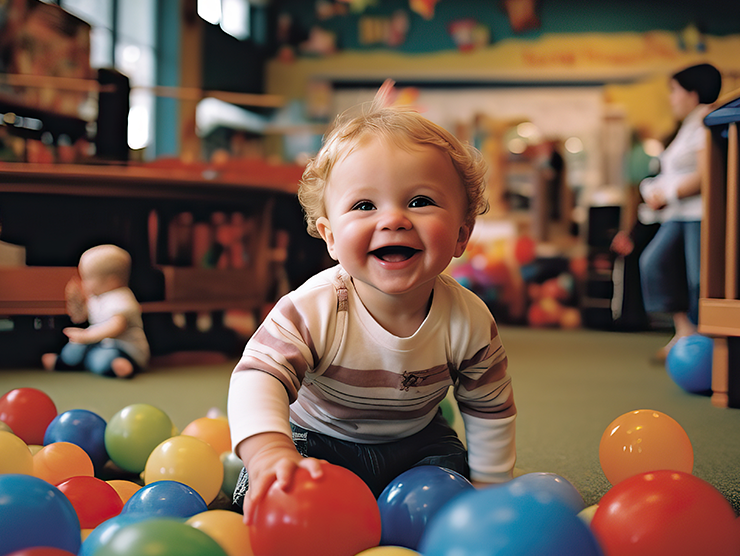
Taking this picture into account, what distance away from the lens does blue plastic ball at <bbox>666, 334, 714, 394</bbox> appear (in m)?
1.73

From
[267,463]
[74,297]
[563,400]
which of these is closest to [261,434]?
[267,463]

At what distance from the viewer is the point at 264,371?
28.2 inches

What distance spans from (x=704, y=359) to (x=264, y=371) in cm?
142

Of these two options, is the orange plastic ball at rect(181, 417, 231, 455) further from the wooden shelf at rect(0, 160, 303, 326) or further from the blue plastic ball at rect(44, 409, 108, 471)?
the wooden shelf at rect(0, 160, 303, 326)

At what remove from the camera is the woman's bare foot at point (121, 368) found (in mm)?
1921

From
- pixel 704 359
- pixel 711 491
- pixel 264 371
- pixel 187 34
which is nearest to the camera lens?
pixel 711 491

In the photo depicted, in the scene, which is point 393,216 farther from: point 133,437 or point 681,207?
point 681,207

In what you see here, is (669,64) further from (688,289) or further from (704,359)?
(704,359)

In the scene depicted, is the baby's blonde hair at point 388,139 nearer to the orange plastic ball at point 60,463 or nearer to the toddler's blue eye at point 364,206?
the toddler's blue eye at point 364,206

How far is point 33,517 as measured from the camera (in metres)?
0.58

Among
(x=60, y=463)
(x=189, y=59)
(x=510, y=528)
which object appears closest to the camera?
(x=510, y=528)

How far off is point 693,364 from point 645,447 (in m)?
0.99

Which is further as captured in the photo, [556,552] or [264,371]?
[264,371]

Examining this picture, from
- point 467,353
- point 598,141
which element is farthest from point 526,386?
point 598,141
